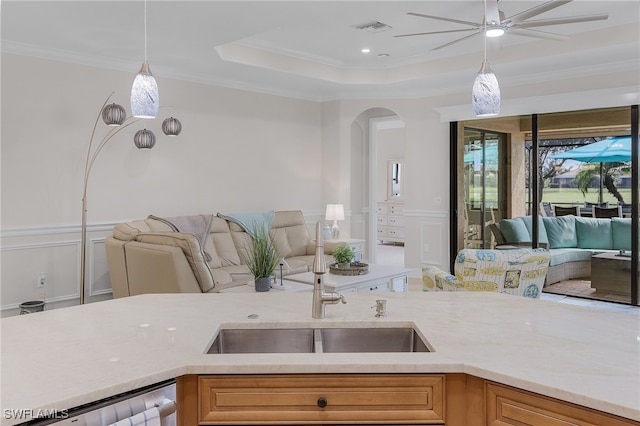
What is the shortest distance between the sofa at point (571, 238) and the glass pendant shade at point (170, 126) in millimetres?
4348

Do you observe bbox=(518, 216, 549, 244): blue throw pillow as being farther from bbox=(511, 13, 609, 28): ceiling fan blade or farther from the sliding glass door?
bbox=(511, 13, 609, 28): ceiling fan blade

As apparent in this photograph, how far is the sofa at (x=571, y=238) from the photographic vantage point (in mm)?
6211

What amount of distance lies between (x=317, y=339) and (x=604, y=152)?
5.60m

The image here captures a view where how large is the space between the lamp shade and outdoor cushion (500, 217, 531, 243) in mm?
2155

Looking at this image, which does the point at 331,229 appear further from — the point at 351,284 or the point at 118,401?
the point at 118,401

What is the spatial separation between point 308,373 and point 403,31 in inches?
181

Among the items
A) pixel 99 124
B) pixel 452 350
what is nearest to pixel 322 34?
pixel 99 124

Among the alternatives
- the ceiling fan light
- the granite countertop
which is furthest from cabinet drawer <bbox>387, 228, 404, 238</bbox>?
the granite countertop

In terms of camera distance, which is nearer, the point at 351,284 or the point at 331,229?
the point at 351,284

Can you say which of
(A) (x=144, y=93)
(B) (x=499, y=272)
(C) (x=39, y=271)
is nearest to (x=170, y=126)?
(C) (x=39, y=271)

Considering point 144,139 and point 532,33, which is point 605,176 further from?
point 144,139

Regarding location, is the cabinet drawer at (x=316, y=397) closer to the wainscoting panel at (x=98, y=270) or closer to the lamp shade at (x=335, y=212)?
the wainscoting panel at (x=98, y=270)

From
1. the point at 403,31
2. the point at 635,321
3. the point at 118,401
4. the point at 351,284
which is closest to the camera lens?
the point at 118,401

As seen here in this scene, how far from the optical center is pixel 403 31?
17.7 feet
